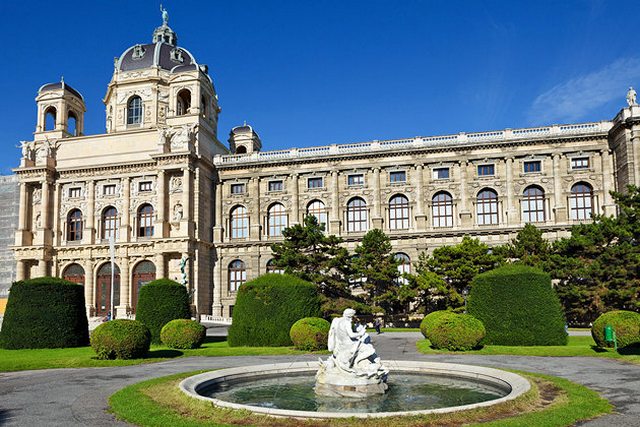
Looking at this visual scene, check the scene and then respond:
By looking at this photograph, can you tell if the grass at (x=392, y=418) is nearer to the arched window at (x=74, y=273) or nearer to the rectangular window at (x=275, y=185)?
the rectangular window at (x=275, y=185)

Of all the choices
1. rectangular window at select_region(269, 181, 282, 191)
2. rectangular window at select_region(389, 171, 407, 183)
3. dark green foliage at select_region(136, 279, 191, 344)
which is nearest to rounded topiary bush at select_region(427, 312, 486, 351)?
dark green foliage at select_region(136, 279, 191, 344)

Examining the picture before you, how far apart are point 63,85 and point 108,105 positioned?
4.92 m

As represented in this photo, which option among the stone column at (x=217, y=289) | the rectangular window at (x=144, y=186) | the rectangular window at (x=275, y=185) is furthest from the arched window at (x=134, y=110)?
the stone column at (x=217, y=289)

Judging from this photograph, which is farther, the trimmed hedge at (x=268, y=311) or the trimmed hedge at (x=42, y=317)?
the trimmed hedge at (x=42, y=317)

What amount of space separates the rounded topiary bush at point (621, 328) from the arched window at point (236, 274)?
36366 millimetres

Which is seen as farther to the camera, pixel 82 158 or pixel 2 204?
pixel 2 204

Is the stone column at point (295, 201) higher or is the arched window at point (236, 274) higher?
the stone column at point (295, 201)

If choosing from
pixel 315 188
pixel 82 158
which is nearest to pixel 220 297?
pixel 315 188

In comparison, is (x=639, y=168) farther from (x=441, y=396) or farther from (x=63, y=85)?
(x=63, y=85)

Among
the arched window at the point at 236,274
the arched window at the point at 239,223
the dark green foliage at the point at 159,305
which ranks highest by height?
the arched window at the point at 239,223

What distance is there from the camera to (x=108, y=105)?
2530 inches

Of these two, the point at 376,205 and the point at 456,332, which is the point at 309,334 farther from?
the point at 376,205

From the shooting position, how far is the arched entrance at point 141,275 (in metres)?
54.2

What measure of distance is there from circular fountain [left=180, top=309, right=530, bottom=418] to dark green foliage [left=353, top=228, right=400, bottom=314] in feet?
92.5
